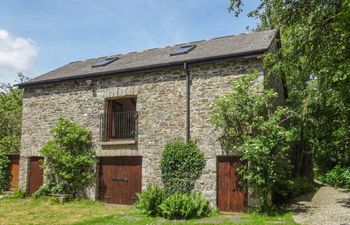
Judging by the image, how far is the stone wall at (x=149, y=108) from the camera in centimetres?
1234

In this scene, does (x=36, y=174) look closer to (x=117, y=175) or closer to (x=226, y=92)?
(x=117, y=175)

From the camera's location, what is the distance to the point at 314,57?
10000 millimetres

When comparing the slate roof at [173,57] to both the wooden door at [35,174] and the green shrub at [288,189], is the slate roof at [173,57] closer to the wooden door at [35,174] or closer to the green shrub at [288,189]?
the wooden door at [35,174]

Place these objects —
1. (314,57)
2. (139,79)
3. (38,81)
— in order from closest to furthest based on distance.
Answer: (314,57) → (139,79) → (38,81)

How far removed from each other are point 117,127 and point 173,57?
3.81m

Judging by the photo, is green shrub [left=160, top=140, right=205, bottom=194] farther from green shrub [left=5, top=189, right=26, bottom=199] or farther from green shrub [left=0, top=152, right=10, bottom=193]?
green shrub [left=0, top=152, right=10, bottom=193]

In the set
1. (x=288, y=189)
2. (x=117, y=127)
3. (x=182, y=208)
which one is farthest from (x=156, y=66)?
(x=288, y=189)

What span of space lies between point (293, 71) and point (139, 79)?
5938 mm

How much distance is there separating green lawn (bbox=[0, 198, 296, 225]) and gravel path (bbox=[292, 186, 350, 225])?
1.88 feet

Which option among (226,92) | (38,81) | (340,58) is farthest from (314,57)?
(38,81)

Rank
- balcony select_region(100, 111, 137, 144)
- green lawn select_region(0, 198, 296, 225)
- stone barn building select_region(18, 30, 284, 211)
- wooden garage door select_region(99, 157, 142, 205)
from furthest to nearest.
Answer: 1. balcony select_region(100, 111, 137, 144)
2. wooden garage door select_region(99, 157, 142, 205)
3. stone barn building select_region(18, 30, 284, 211)
4. green lawn select_region(0, 198, 296, 225)

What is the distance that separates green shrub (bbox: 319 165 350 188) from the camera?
50.7 feet

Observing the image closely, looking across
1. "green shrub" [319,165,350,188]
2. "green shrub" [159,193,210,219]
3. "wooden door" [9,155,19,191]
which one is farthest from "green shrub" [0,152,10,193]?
"green shrub" [319,165,350,188]

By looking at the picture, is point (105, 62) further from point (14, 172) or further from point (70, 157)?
point (14, 172)
